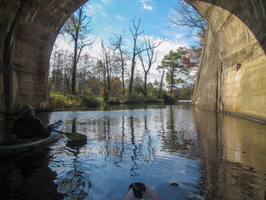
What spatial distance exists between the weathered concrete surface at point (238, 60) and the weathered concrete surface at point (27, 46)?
9.69 m

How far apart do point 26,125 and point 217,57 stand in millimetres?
14327

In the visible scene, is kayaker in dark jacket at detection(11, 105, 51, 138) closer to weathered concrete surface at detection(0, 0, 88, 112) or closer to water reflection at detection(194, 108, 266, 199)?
water reflection at detection(194, 108, 266, 199)

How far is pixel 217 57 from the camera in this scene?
14.6 m

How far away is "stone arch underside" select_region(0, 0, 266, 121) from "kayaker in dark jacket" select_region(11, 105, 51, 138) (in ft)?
22.2

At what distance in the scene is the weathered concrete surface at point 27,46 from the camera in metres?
9.81

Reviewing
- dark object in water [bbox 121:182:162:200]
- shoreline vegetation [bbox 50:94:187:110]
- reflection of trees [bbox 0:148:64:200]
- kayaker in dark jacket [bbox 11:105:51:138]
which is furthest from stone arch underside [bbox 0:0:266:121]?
reflection of trees [bbox 0:148:64:200]

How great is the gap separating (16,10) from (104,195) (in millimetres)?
11146

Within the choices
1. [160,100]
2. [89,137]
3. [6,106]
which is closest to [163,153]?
[89,137]

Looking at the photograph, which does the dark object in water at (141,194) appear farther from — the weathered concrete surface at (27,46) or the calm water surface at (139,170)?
the weathered concrete surface at (27,46)

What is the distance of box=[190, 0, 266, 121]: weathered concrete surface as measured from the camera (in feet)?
25.7

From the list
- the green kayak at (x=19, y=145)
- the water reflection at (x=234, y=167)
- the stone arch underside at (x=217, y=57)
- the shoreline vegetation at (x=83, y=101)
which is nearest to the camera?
the water reflection at (x=234, y=167)

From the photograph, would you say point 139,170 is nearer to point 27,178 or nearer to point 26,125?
point 27,178

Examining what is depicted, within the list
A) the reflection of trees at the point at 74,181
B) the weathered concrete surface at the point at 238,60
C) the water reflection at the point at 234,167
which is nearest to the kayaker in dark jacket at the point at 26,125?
the reflection of trees at the point at 74,181

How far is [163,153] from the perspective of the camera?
423cm
